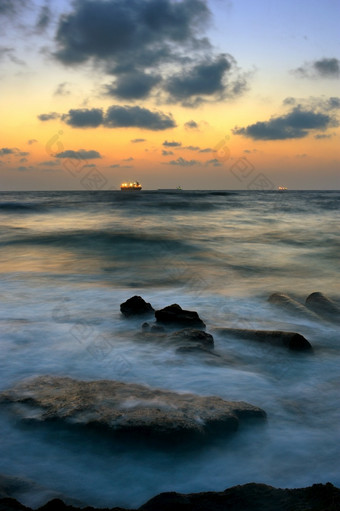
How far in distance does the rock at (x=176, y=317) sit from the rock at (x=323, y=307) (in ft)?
6.64

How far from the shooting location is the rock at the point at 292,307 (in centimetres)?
618

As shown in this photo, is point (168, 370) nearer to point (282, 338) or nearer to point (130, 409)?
point (130, 409)

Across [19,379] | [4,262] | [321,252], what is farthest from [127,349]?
[321,252]

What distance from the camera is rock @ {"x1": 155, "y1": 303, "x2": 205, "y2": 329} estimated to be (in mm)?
5148

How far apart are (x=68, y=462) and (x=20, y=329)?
3.01m

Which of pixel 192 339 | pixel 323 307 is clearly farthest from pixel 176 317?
pixel 323 307

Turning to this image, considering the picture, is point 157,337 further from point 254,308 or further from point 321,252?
point 321,252

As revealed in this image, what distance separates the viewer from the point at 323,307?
255 inches

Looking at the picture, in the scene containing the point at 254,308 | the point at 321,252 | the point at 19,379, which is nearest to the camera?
the point at 19,379

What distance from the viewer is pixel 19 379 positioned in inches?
149

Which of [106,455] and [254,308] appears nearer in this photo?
[106,455]

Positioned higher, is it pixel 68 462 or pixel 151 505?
pixel 151 505

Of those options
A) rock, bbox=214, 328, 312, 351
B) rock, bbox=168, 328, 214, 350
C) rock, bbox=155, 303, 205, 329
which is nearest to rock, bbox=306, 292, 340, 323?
rock, bbox=214, 328, 312, 351

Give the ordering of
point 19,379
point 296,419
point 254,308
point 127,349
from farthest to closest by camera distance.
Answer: point 254,308 < point 127,349 < point 19,379 < point 296,419
